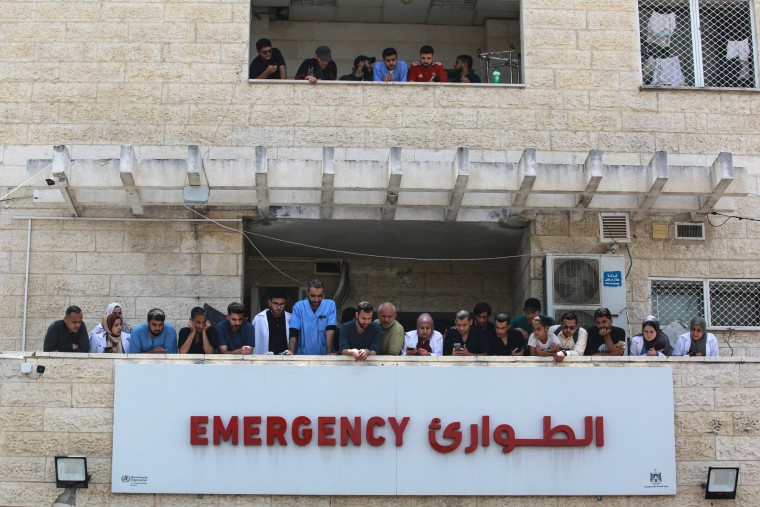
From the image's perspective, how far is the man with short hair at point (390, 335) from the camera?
1438 centimetres

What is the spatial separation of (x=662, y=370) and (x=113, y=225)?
22.7ft

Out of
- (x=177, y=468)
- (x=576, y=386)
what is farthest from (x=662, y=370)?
(x=177, y=468)

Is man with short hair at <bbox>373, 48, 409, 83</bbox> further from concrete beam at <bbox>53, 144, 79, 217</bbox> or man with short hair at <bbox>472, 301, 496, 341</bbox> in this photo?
concrete beam at <bbox>53, 144, 79, 217</bbox>

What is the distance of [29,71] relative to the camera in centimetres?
1677

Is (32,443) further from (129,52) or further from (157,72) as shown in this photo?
(129,52)

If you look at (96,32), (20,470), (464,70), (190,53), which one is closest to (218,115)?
(190,53)

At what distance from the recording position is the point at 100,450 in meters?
13.9

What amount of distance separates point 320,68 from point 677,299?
17.9 feet

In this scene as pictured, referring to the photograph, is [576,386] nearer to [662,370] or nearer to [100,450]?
[662,370]

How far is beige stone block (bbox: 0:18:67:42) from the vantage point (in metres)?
16.8

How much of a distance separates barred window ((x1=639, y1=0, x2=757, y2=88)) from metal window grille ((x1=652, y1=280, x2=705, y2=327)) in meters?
2.67

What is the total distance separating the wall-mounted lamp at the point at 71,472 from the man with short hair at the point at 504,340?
4.60 m

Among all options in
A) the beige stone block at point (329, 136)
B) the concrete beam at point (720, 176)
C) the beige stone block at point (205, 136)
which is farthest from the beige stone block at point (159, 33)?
the concrete beam at point (720, 176)

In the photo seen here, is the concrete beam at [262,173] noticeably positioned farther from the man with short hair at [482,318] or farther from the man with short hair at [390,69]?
the man with short hair at [482,318]
